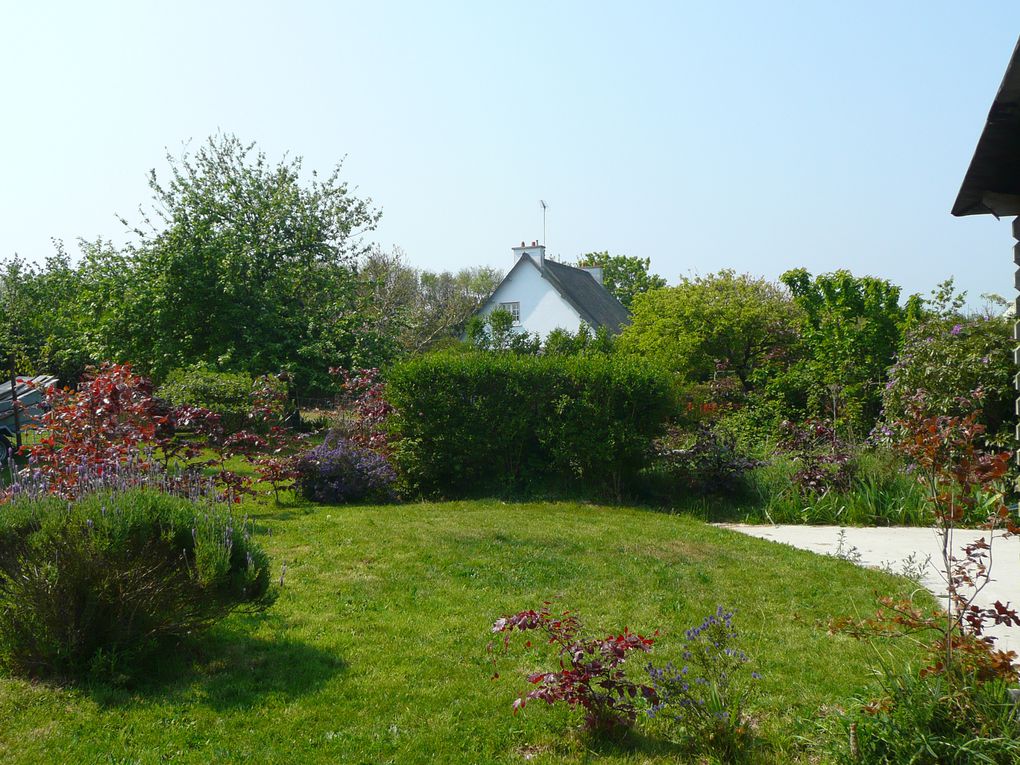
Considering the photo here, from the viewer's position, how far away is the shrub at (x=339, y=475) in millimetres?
10914

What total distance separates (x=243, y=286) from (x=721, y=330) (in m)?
10.9

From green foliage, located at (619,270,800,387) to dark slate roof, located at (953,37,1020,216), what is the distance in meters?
13.5

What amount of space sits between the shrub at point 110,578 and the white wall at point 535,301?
29320 mm

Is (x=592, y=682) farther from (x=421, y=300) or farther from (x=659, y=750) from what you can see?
(x=421, y=300)

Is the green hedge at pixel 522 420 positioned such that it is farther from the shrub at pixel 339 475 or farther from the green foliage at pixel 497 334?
the green foliage at pixel 497 334

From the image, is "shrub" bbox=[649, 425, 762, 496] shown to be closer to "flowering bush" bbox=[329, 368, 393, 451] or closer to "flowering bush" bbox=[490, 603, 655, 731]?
"flowering bush" bbox=[329, 368, 393, 451]

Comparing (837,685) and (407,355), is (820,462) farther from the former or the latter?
(407,355)

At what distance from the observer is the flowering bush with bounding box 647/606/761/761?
3844mm

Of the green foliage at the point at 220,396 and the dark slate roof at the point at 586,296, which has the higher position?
the dark slate roof at the point at 586,296

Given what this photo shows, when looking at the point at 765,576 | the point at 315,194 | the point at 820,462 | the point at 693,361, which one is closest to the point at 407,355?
the point at 315,194

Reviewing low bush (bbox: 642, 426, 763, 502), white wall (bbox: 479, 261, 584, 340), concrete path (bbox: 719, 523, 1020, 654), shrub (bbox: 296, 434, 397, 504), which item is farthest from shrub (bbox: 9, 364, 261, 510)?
white wall (bbox: 479, 261, 584, 340)

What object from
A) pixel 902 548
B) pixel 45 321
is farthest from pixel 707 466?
pixel 45 321

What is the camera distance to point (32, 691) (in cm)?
442

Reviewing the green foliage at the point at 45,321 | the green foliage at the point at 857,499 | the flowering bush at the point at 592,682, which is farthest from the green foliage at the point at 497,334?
the flowering bush at the point at 592,682
